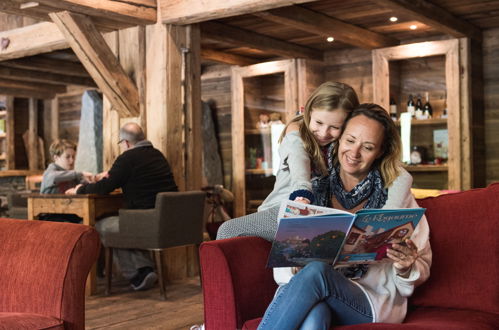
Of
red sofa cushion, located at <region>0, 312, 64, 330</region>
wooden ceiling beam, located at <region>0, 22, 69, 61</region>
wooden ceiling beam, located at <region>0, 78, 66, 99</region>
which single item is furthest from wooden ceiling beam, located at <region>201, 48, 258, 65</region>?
red sofa cushion, located at <region>0, 312, 64, 330</region>

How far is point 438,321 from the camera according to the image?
7.41 feet

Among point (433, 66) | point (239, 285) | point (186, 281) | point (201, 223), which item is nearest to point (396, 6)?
point (433, 66)

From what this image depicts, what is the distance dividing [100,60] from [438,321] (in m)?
3.99

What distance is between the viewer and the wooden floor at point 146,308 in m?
4.22

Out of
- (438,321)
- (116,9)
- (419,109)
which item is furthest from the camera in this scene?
(419,109)

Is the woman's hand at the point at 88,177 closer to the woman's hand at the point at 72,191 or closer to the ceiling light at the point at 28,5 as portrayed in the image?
the woman's hand at the point at 72,191

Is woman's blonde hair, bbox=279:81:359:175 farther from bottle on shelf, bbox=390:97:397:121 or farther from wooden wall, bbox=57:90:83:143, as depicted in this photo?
wooden wall, bbox=57:90:83:143

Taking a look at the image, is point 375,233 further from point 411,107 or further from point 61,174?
point 411,107

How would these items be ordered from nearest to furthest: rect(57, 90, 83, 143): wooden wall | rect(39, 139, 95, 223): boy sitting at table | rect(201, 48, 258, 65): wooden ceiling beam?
rect(39, 139, 95, 223): boy sitting at table, rect(201, 48, 258, 65): wooden ceiling beam, rect(57, 90, 83, 143): wooden wall

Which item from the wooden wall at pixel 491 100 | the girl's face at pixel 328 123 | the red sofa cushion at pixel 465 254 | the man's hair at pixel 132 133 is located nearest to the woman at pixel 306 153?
the girl's face at pixel 328 123

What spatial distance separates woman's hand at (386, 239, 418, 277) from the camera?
2260 mm

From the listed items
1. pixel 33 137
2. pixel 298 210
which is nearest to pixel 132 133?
pixel 298 210

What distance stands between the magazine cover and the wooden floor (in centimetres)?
205

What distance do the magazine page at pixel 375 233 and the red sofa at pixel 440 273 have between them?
0.92 ft
